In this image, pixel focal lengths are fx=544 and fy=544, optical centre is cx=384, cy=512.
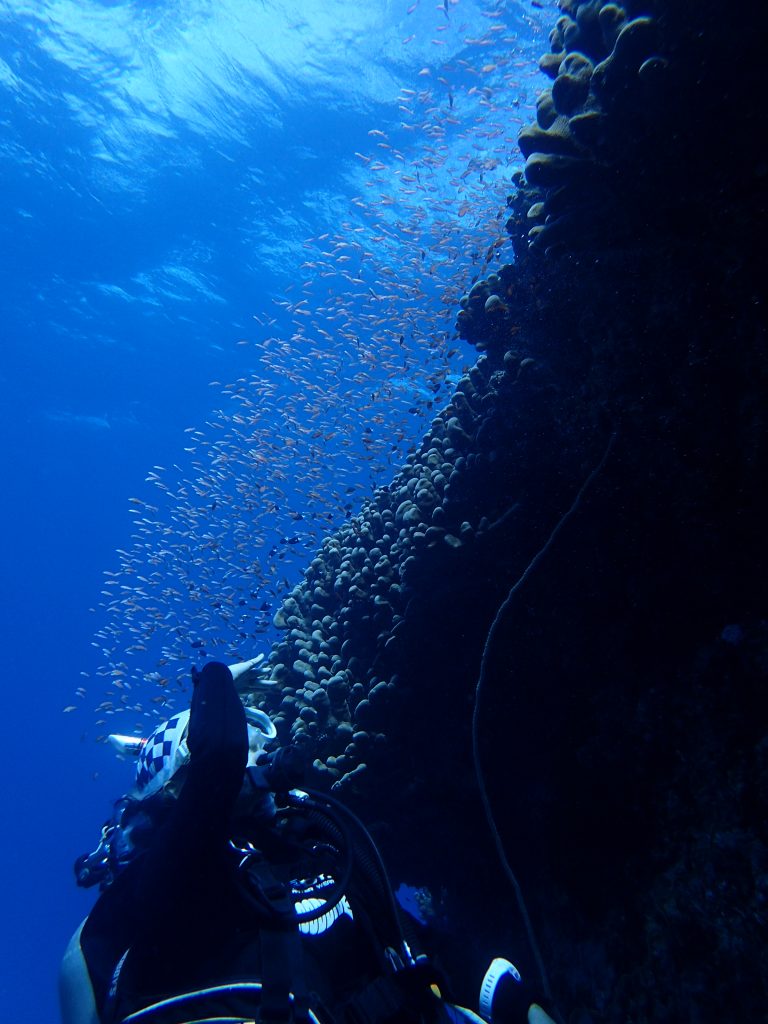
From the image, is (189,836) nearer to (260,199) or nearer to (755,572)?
(755,572)

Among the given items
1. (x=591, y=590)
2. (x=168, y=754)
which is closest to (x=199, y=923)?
(x=168, y=754)

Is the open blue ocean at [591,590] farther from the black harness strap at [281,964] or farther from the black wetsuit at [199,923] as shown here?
the black harness strap at [281,964]

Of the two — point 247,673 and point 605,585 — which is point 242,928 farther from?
point 605,585

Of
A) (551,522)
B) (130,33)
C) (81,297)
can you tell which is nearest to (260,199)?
(130,33)

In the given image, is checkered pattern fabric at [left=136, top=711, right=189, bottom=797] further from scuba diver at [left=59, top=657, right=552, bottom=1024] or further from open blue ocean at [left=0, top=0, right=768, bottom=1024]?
open blue ocean at [left=0, top=0, right=768, bottom=1024]

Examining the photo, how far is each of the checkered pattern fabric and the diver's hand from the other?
827 mm

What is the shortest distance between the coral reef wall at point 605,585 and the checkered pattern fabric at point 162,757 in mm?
1938

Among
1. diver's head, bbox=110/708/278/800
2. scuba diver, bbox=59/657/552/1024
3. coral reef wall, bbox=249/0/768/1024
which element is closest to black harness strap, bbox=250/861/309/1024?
scuba diver, bbox=59/657/552/1024

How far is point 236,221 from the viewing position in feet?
86.1

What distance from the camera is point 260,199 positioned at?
978 inches

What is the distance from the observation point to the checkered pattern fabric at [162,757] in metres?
2.93

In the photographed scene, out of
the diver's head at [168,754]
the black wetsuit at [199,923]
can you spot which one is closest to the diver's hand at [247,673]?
the diver's head at [168,754]

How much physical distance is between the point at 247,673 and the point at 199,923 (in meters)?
2.78

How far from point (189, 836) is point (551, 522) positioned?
10.9ft
